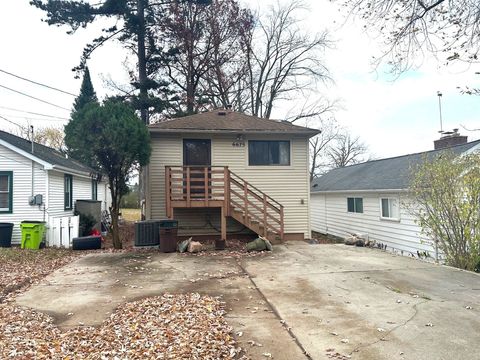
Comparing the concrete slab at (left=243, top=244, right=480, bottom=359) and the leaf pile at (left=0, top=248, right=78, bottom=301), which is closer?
the concrete slab at (left=243, top=244, right=480, bottom=359)

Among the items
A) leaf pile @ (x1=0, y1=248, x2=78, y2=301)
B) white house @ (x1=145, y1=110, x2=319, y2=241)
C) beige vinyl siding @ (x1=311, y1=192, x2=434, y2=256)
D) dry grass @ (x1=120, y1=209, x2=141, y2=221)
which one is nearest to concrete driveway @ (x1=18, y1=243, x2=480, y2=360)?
leaf pile @ (x1=0, y1=248, x2=78, y2=301)

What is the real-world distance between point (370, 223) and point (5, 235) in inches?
535

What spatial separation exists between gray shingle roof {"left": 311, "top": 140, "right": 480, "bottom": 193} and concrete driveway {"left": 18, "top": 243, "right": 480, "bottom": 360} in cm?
458

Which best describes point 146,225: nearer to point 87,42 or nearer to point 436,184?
point 436,184

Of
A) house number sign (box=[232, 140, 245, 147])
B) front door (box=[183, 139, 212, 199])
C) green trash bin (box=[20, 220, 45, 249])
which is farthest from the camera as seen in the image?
house number sign (box=[232, 140, 245, 147])

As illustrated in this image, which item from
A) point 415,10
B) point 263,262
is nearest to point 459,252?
point 263,262

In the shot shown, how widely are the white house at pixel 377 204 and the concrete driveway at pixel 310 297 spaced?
3434 mm

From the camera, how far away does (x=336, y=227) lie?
17.5 meters

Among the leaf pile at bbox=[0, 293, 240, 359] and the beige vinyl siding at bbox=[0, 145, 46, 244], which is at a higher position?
the beige vinyl siding at bbox=[0, 145, 46, 244]

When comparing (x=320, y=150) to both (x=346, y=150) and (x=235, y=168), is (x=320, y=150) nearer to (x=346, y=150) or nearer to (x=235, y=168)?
(x=346, y=150)

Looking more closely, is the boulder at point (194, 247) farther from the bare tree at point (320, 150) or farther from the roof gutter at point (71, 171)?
the bare tree at point (320, 150)

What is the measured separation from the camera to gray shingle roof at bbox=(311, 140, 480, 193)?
12.2 m

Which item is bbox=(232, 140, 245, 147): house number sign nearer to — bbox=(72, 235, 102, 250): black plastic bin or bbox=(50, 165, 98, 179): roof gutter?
bbox=(72, 235, 102, 250): black plastic bin

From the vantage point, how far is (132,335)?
3844mm
